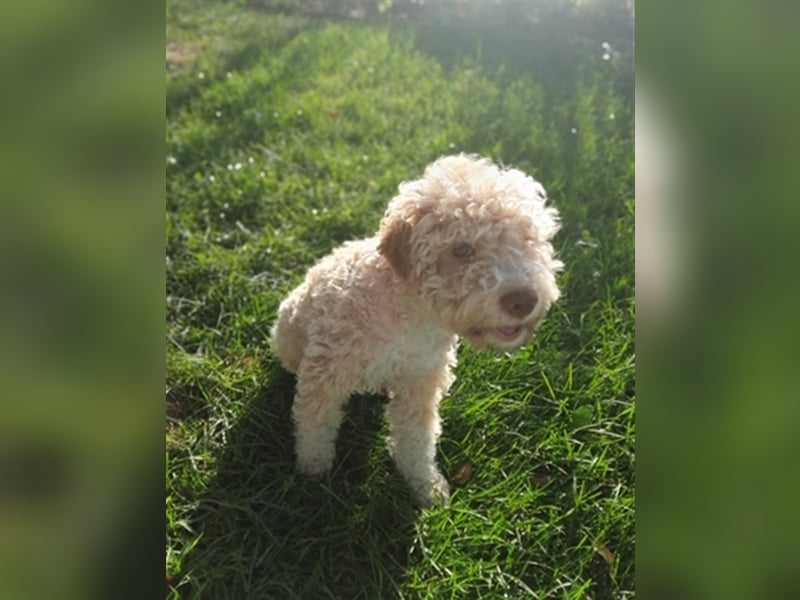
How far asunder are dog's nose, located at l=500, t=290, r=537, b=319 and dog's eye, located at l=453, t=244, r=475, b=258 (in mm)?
228

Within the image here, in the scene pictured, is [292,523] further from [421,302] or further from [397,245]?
[397,245]

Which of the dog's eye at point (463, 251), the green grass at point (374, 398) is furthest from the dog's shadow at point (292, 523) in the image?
the dog's eye at point (463, 251)

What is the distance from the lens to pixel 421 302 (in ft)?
8.59

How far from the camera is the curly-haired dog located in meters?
2.42

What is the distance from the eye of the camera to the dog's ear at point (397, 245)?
2.51 metres

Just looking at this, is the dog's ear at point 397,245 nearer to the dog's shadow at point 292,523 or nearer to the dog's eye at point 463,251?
the dog's eye at point 463,251

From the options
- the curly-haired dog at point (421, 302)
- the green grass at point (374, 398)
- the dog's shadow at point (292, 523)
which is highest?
the curly-haired dog at point (421, 302)

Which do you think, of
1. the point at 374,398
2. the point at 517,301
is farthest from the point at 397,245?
the point at 374,398

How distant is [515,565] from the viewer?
2.71 metres

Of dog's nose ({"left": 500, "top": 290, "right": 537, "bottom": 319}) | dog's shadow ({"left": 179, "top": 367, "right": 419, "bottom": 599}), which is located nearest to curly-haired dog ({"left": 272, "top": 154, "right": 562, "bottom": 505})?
dog's nose ({"left": 500, "top": 290, "right": 537, "bottom": 319})
